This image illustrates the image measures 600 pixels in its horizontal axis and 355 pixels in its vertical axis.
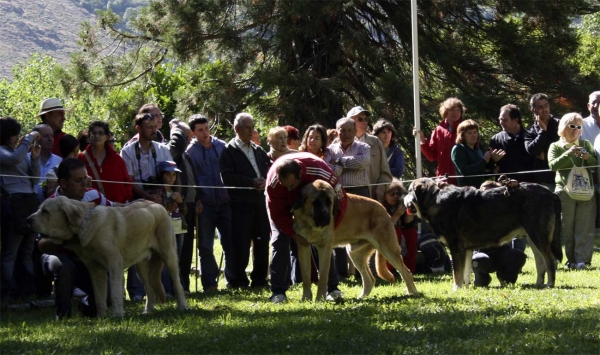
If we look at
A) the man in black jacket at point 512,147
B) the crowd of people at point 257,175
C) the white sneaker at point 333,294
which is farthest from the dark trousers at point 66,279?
the man in black jacket at point 512,147

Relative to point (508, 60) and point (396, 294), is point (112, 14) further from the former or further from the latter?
point (396, 294)

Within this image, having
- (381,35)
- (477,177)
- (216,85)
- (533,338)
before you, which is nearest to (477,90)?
(381,35)

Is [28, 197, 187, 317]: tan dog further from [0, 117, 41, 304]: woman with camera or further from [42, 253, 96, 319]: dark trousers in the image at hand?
[0, 117, 41, 304]: woman with camera

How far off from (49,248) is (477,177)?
588 cm

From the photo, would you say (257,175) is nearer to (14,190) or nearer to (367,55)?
(14,190)

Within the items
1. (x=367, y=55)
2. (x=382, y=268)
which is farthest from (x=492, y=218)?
(x=367, y=55)

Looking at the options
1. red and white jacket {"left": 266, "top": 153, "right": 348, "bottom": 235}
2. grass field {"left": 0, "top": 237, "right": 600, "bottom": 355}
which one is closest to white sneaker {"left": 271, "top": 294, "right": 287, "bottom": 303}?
grass field {"left": 0, "top": 237, "right": 600, "bottom": 355}

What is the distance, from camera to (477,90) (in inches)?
778

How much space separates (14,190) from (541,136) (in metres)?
6.96

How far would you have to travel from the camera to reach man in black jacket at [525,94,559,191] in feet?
42.1

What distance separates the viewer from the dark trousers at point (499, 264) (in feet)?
36.8

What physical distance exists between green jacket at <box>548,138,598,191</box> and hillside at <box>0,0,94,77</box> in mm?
129202

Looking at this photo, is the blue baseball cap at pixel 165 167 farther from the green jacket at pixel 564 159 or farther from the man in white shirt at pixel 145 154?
the green jacket at pixel 564 159

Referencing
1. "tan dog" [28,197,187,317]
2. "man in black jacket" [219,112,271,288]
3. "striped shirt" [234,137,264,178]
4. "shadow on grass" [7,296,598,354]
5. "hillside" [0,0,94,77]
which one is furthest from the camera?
"hillside" [0,0,94,77]
